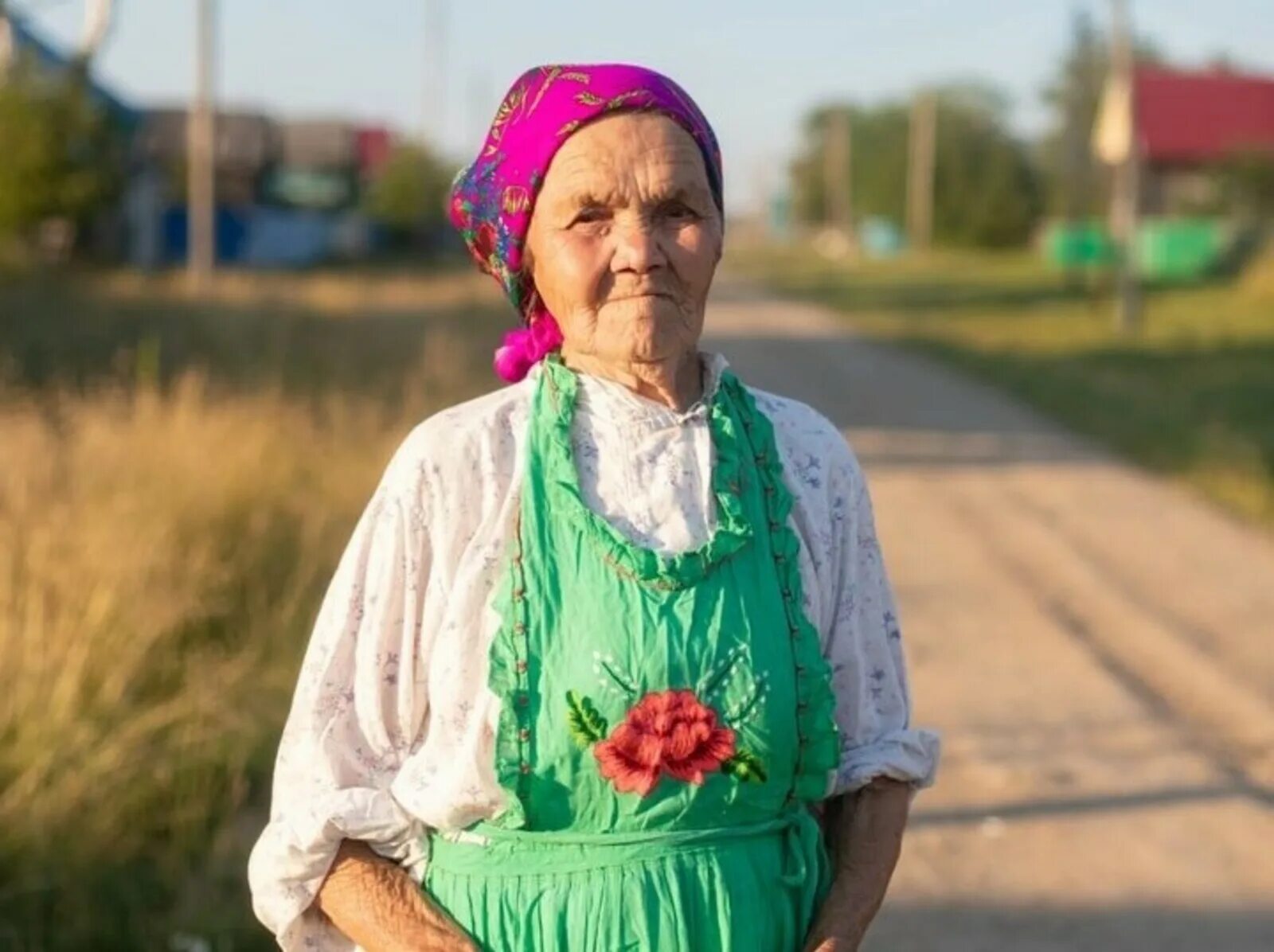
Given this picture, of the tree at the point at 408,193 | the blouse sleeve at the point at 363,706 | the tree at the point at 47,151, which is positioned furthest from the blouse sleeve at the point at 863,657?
the tree at the point at 408,193

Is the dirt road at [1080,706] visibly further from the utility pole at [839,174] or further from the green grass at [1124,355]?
the utility pole at [839,174]

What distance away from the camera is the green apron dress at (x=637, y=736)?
2.21 meters

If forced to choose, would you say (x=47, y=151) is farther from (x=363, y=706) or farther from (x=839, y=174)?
(x=839, y=174)

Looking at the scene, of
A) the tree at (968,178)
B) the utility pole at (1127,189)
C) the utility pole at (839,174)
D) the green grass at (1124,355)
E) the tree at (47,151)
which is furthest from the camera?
the utility pole at (839,174)

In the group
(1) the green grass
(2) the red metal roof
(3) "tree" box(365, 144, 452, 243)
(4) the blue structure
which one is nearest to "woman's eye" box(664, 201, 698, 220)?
(1) the green grass

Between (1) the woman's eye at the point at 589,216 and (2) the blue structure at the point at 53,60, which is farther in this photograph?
(2) the blue structure at the point at 53,60

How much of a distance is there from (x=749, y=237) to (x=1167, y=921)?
118 m

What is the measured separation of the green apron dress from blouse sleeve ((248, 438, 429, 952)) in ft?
0.36

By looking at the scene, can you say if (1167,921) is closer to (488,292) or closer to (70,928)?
(70,928)

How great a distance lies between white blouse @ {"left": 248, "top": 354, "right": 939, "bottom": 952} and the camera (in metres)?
2.28

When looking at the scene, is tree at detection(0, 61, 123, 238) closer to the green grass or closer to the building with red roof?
the green grass

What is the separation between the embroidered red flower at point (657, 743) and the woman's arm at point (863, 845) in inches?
12.6

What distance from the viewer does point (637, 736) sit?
219 cm

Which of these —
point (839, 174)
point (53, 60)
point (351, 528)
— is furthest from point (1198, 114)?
point (351, 528)
